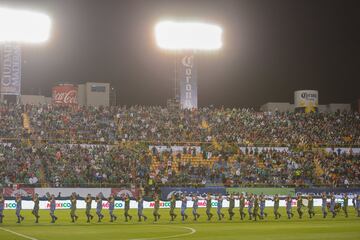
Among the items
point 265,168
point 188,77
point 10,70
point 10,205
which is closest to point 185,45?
point 188,77

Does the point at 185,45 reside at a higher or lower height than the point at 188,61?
higher

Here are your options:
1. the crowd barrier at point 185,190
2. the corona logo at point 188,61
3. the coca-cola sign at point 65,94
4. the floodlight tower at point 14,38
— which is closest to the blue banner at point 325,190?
the crowd barrier at point 185,190

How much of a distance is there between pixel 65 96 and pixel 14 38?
14.2m

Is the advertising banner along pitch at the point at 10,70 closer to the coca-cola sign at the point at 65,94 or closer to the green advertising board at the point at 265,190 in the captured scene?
the coca-cola sign at the point at 65,94

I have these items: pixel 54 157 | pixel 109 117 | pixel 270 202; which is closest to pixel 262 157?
pixel 270 202

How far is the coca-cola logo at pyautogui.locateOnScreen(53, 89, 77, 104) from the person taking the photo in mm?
77438

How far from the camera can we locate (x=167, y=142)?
6162 cm

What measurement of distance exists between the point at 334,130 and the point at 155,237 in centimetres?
4483

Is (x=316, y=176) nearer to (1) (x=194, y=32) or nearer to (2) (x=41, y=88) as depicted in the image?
(1) (x=194, y=32)

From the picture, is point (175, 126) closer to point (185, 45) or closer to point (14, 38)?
point (185, 45)

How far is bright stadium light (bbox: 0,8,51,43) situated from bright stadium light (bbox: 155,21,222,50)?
1262cm

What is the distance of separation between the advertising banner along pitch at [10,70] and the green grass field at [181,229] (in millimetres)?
25155

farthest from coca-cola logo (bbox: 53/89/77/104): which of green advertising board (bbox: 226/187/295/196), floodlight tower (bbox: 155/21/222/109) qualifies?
green advertising board (bbox: 226/187/295/196)

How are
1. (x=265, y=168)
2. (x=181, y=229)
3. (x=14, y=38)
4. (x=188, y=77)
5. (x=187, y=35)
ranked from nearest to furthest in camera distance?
(x=181, y=229)
(x=265, y=168)
(x=14, y=38)
(x=188, y=77)
(x=187, y=35)
